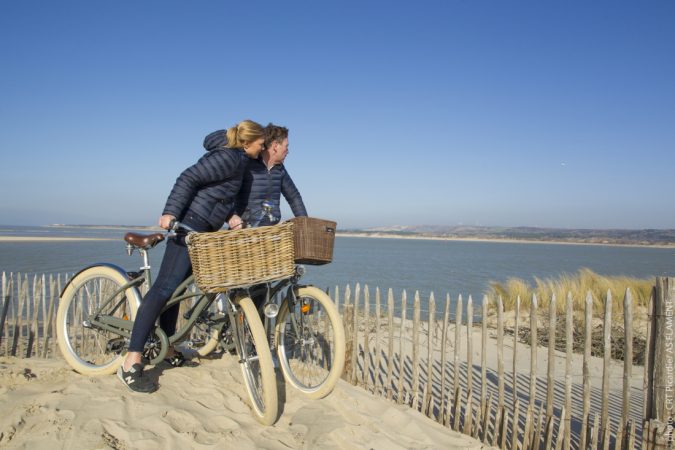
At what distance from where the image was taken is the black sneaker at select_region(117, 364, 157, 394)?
3.48 m

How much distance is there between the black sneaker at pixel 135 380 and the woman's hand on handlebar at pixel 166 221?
3.37 feet

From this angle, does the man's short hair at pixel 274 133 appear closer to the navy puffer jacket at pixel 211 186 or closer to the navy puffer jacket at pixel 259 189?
the navy puffer jacket at pixel 259 189

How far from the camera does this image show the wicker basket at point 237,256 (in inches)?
127

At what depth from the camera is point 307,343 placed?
3842 mm

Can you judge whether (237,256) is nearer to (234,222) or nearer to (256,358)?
(256,358)

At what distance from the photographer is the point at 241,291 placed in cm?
355

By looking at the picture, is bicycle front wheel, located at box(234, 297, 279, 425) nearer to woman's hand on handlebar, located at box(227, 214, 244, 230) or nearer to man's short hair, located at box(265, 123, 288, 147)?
woman's hand on handlebar, located at box(227, 214, 244, 230)

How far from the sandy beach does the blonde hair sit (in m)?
1.87

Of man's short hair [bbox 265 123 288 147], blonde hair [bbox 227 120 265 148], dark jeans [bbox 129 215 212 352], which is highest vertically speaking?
man's short hair [bbox 265 123 288 147]

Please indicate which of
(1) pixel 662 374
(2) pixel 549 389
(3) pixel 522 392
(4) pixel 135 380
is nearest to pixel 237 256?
(4) pixel 135 380

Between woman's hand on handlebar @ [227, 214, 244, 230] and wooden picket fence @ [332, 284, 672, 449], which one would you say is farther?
woman's hand on handlebar @ [227, 214, 244, 230]

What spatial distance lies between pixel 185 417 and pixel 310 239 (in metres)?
1.45

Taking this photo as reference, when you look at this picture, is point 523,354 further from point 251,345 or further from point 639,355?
point 251,345

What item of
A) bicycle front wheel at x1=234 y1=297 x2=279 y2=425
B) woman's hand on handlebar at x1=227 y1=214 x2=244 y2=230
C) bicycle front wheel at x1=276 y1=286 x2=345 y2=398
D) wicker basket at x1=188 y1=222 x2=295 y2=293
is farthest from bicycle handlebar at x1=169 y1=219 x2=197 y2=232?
bicycle front wheel at x1=276 y1=286 x2=345 y2=398
